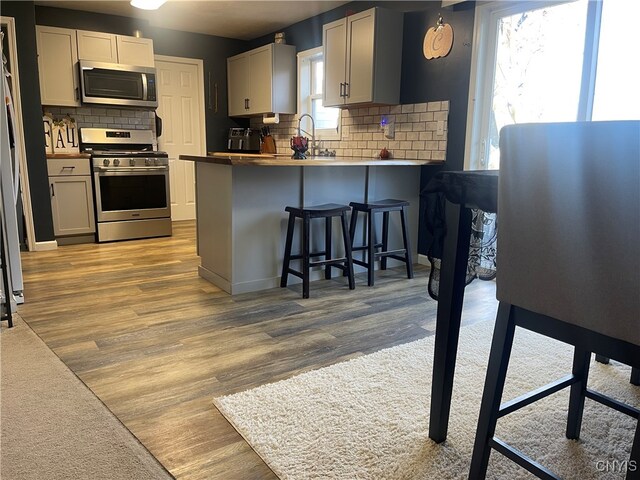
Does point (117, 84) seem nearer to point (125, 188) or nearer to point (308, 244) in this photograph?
point (125, 188)

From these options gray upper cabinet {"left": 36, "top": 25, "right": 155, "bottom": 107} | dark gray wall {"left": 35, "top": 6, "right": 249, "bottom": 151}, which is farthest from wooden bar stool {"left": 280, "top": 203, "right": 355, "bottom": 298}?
dark gray wall {"left": 35, "top": 6, "right": 249, "bottom": 151}

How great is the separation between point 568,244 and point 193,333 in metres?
2.05

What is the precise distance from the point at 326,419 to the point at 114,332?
1452 mm

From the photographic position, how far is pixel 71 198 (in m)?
4.91

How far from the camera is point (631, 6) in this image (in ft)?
9.37

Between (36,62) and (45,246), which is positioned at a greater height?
(36,62)

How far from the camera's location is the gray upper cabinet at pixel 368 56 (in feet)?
13.6

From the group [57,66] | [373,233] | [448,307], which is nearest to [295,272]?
[373,233]

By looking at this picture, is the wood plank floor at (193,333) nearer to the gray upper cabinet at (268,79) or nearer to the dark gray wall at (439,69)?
the dark gray wall at (439,69)

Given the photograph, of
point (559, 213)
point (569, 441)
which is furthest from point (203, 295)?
point (559, 213)

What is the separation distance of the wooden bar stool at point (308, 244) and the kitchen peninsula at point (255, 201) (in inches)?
4.6

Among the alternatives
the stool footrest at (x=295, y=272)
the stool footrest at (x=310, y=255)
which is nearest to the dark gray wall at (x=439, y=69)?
the stool footrest at (x=310, y=255)

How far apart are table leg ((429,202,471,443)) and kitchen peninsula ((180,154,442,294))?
1751mm

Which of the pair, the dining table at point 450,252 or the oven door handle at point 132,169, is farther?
the oven door handle at point 132,169
